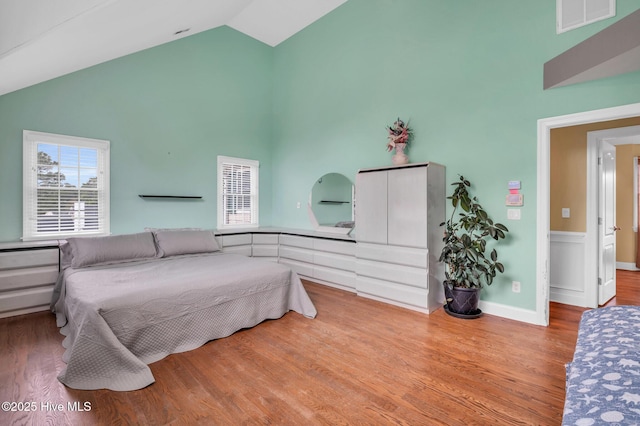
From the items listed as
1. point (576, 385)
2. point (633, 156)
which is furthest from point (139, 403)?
point (633, 156)

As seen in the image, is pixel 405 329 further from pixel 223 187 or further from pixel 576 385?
pixel 223 187

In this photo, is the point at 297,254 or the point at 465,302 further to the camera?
the point at 297,254

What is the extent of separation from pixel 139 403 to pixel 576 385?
2.22 metres

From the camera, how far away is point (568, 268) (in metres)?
3.69

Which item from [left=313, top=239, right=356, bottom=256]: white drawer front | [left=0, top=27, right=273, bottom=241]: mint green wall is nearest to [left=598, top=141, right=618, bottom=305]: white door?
[left=313, top=239, right=356, bottom=256]: white drawer front

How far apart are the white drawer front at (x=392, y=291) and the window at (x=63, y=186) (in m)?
3.46

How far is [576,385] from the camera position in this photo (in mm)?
1127

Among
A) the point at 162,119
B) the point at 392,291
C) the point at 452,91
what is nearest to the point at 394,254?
the point at 392,291

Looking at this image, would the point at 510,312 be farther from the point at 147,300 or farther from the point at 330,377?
the point at 147,300

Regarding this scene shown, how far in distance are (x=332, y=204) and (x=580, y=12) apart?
3.45 metres

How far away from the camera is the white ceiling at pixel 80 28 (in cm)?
178

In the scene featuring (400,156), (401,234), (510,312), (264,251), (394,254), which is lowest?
(510,312)

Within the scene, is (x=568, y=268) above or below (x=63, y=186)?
below

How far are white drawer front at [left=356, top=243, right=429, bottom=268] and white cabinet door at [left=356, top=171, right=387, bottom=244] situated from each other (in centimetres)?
9
